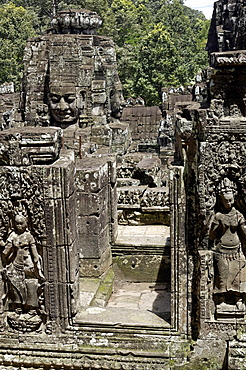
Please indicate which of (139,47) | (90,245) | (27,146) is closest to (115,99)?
(90,245)

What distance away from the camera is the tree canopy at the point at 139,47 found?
113 feet

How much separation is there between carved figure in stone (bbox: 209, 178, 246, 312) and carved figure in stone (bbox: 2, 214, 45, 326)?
1.96 meters

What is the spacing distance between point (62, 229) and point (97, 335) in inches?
50.8

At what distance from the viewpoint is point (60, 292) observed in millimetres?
5895

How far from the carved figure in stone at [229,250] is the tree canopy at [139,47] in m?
29.1

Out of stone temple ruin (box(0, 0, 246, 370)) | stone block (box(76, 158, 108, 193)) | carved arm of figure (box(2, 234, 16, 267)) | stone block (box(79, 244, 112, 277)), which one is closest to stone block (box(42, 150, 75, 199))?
stone temple ruin (box(0, 0, 246, 370))

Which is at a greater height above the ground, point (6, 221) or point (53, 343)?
point (6, 221)

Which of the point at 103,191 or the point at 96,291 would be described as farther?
the point at 103,191

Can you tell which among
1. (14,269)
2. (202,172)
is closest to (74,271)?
(14,269)

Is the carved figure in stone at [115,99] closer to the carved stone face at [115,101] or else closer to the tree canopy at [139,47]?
the carved stone face at [115,101]

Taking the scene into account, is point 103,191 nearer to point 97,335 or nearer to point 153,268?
point 153,268

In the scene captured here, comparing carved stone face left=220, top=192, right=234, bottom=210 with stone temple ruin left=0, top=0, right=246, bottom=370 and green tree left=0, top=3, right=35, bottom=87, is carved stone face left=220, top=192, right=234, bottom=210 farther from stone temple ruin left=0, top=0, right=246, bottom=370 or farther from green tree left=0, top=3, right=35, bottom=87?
green tree left=0, top=3, right=35, bottom=87

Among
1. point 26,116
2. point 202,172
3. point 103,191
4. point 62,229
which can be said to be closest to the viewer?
point 202,172

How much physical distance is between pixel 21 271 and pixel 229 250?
2319 mm
